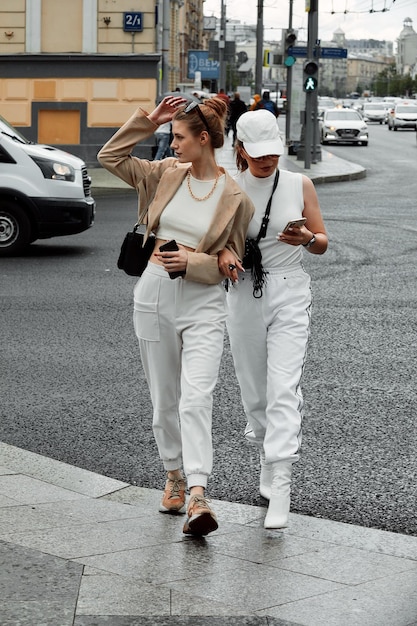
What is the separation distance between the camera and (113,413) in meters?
7.12

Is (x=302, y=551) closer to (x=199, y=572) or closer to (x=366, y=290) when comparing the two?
(x=199, y=572)

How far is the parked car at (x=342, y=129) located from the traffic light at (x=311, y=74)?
63.0 feet

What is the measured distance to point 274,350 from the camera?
5.20m

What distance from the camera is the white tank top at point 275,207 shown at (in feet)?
16.9

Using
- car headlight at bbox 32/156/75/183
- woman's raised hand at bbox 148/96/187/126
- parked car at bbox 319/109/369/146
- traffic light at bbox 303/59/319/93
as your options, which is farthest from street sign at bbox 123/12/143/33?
woman's raised hand at bbox 148/96/187/126

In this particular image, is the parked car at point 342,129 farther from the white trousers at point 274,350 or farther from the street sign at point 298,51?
the white trousers at point 274,350

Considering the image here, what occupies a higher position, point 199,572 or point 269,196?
point 269,196

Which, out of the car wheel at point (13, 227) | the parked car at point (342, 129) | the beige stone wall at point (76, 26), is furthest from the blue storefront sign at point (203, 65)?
the car wheel at point (13, 227)

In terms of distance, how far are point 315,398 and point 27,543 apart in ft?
10.5

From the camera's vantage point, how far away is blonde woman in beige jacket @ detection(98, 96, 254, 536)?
493 centimetres

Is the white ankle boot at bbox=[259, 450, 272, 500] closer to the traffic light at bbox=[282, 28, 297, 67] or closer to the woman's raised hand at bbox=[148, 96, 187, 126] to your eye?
the woman's raised hand at bbox=[148, 96, 187, 126]

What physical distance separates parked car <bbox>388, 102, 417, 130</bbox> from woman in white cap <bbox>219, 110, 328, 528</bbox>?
62.7 metres

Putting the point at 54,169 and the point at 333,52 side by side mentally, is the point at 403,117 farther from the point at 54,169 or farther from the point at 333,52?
the point at 54,169

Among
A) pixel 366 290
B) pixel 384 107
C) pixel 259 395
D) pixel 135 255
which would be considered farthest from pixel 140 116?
pixel 384 107
